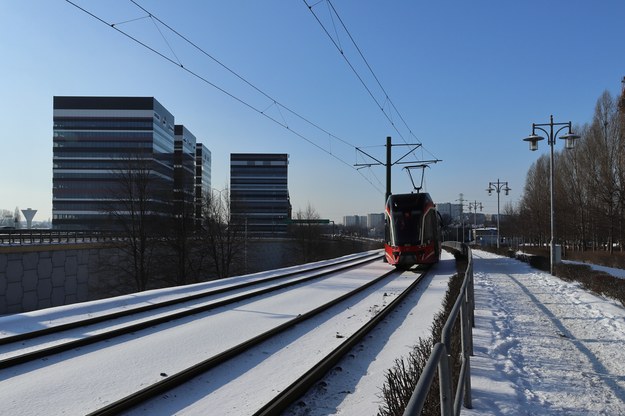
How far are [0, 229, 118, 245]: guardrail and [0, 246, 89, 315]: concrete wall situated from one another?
150 centimetres

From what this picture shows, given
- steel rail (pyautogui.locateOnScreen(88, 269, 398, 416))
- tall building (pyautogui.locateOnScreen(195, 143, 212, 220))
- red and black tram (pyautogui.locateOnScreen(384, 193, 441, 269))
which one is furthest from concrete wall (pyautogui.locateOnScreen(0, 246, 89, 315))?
tall building (pyautogui.locateOnScreen(195, 143, 212, 220))

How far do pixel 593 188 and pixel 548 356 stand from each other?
4315 cm

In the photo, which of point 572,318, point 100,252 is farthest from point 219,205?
point 572,318

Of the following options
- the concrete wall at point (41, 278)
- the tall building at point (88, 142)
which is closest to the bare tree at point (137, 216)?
the concrete wall at point (41, 278)

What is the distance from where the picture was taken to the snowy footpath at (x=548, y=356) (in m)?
5.02

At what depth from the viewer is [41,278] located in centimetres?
3444

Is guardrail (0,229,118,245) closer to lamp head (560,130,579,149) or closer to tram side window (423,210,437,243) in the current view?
tram side window (423,210,437,243)

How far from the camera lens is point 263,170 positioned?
140m

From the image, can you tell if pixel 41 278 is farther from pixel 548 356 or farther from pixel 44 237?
pixel 548 356

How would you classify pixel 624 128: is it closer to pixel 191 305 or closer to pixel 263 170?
pixel 191 305

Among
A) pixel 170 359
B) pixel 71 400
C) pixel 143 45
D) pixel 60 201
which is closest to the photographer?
pixel 71 400

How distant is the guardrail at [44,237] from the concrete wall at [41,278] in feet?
4.92

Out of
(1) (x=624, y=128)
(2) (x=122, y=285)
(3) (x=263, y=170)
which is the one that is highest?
(3) (x=263, y=170)

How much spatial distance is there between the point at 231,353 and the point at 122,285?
35.4 metres
